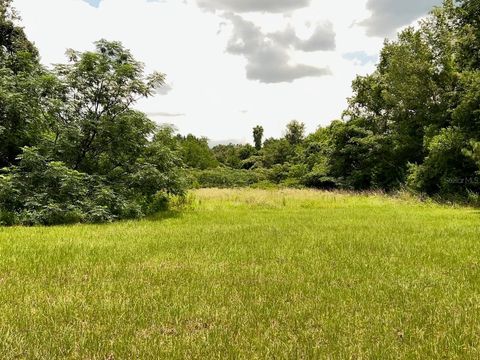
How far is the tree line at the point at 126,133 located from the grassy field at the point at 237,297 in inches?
202

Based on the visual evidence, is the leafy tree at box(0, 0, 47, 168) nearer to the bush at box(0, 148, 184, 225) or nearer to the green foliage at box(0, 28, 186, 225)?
the green foliage at box(0, 28, 186, 225)

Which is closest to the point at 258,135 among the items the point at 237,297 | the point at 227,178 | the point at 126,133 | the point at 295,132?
the point at 295,132

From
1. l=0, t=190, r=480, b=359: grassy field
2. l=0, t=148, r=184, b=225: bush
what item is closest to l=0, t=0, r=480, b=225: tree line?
l=0, t=148, r=184, b=225: bush

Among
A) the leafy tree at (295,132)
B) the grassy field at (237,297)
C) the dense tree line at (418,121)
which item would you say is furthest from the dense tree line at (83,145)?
the leafy tree at (295,132)

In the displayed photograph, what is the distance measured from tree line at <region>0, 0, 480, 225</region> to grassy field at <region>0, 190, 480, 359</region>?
202 inches

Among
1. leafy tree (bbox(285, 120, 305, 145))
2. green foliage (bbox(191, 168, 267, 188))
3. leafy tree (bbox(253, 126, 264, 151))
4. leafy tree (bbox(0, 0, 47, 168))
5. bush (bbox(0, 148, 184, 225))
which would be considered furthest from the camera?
leafy tree (bbox(253, 126, 264, 151))

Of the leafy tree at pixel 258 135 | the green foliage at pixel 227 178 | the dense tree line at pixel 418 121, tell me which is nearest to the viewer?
the dense tree line at pixel 418 121

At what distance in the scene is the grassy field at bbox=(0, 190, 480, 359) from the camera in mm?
4828

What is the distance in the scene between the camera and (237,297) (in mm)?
6676

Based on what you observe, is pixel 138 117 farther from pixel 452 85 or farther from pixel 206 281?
pixel 452 85

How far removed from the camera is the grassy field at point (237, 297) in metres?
4.83

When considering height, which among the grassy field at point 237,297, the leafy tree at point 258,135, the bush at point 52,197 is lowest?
the grassy field at point 237,297

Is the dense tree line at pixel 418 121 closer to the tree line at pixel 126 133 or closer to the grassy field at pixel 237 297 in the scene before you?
the tree line at pixel 126 133

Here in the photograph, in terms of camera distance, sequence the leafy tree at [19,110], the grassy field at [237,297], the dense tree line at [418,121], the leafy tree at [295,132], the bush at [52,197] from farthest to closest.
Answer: the leafy tree at [295,132], the dense tree line at [418,121], the leafy tree at [19,110], the bush at [52,197], the grassy field at [237,297]
